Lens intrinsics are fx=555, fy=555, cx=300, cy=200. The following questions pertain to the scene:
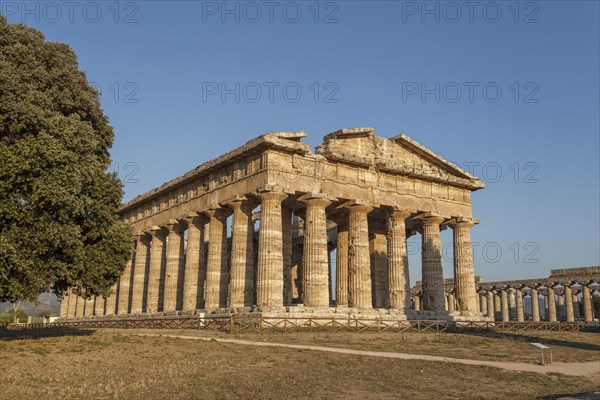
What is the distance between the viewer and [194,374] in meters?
17.2

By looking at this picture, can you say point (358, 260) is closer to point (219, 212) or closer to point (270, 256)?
point (270, 256)

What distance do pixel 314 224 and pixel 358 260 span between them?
14.0ft

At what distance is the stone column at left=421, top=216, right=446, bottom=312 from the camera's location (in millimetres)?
42281

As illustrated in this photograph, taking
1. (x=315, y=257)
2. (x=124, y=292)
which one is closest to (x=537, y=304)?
(x=315, y=257)

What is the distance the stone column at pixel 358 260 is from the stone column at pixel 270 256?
5.97m

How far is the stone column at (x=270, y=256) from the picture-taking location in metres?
33.7

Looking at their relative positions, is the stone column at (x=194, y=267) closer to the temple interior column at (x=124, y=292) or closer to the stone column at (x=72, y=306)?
the temple interior column at (x=124, y=292)

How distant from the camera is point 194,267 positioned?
1672 inches

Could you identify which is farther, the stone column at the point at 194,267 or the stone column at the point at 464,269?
the stone column at the point at 464,269

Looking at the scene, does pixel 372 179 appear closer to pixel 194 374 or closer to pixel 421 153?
pixel 421 153

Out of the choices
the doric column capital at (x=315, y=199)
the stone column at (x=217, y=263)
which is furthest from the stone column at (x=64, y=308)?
the doric column capital at (x=315, y=199)

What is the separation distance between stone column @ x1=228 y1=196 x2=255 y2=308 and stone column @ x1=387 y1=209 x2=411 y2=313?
10295 mm

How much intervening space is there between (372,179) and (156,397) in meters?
28.5

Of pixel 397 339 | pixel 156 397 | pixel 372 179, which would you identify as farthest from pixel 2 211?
pixel 372 179
